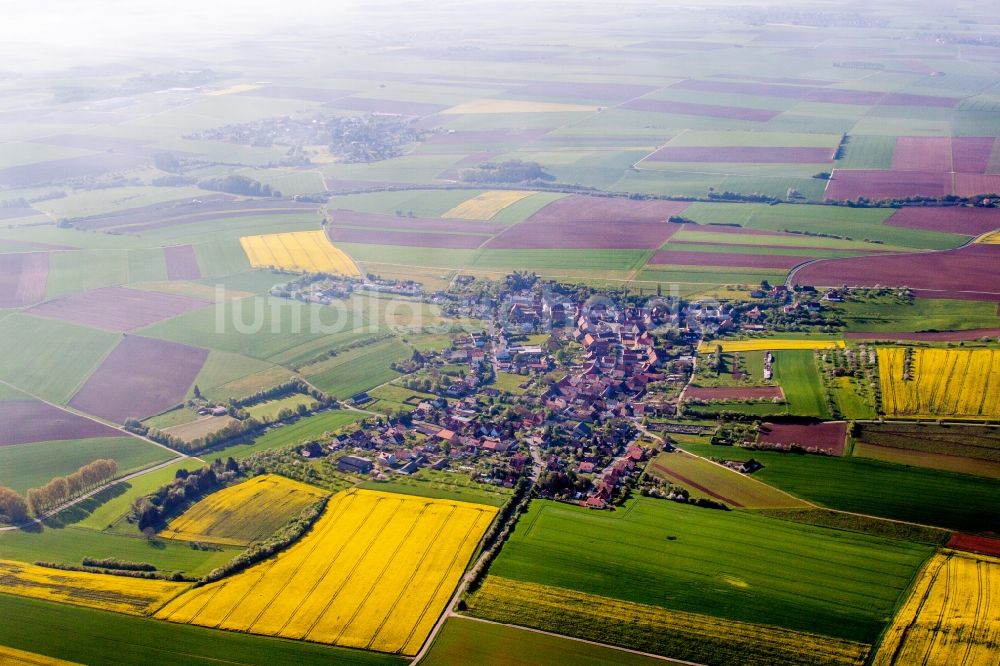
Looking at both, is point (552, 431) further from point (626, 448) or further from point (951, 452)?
point (951, 452)

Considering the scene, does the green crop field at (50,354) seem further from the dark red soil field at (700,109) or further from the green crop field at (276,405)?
the dark red soil field at (700,109)

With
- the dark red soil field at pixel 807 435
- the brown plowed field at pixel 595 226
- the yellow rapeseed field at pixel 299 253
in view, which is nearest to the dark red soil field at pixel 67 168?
the yellow rapeseed field at pixel 299 253

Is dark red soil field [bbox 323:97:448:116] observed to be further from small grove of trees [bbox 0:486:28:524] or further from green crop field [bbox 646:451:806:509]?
small grove of trees [bbox 0:486:28:524]

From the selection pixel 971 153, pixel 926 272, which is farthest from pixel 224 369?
pixel 971 153

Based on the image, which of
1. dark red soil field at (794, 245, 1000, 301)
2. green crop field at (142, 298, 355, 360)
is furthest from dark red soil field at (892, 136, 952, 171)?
green crop field at (142, 298, 355, 360)

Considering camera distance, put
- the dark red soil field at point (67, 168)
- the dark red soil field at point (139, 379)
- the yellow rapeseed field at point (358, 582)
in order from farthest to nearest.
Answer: the dark red soil field at point (67, 168) < the dark red soil field at point (139, 379) < the yellow rapeseed field at point (358, 582)

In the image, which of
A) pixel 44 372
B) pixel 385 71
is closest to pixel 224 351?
pixel 44 372

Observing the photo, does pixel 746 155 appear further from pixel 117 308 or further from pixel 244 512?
pixel 244 512
